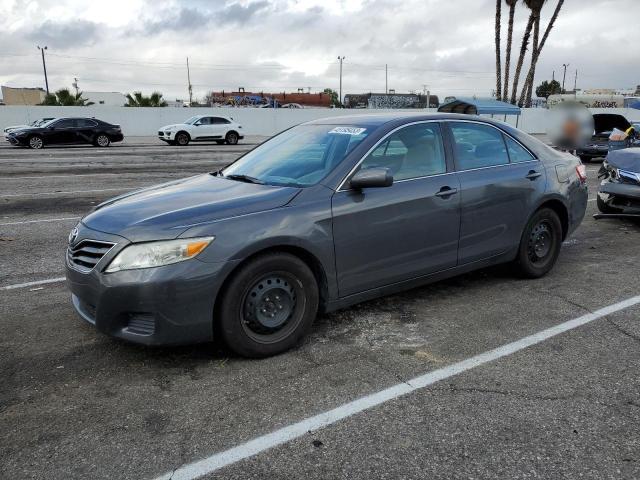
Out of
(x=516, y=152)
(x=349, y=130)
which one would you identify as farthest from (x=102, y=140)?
(x=516, y=152)

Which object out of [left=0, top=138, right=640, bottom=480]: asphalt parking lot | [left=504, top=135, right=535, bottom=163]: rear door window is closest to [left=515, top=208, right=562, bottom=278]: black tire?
[left=0, top=138, right=640, bottom=480]: asphalt parking lot

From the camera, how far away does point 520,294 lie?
5000mm

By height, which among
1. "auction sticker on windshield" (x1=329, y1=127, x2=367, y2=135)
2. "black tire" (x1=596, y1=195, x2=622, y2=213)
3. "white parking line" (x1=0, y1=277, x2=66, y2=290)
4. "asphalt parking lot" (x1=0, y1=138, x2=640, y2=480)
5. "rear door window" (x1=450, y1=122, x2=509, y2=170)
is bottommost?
"asphalt parking lot" (x1=0, y1=138, x2=640, y2=480)

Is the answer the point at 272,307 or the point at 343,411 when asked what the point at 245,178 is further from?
the point at 343,411

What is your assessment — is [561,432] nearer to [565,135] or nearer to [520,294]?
[520,294]

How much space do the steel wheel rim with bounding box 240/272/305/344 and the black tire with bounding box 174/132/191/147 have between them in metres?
24.6

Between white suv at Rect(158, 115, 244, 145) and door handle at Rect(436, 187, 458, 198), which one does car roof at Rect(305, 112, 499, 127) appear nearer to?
door handle at Rect(436, 187, 458, 198)

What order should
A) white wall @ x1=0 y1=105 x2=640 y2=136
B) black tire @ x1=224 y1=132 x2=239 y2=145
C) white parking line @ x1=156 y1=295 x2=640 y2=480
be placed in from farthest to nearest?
white wall @ x1=0 y1=105 x2=640 y2=136
black tire @ x1=224 y1=132 x2=239 y2=145
white parking line @ x1=156 y1=295 x2=640 y2=480

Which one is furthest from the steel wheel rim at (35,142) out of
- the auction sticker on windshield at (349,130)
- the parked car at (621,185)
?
the auction sticker on windshield at (349,130)

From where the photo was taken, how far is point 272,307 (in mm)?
3678

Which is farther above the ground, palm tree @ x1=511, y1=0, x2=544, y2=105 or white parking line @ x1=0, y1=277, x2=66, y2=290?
palm tree @ x1=511, y1=0, x2=544, y2=105

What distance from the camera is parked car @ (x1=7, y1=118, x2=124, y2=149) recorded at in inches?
893

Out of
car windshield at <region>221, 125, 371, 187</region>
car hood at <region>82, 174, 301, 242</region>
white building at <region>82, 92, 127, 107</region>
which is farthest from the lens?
white building at <region>82, 92, 127, 107</region>

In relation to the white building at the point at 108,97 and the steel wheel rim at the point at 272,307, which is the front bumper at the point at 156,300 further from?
the white building at the point at 108,97
